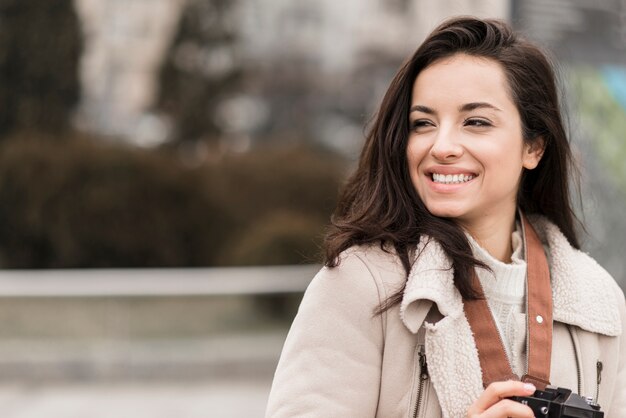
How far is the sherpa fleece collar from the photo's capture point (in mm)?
2018

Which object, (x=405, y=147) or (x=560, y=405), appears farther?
(x=405, y=147)

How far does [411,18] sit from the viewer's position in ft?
38.9

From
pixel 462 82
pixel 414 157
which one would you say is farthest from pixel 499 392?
pixel 462 82

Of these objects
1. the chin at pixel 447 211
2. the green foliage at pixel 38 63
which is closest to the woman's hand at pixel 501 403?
the chin at pixel 447 211

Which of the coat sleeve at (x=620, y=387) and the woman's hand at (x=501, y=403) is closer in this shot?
the woman's hand at (x=501, y=403)

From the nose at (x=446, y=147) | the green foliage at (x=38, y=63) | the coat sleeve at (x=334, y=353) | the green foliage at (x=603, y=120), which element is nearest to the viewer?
the coat sleeve at (x=334, y=353)

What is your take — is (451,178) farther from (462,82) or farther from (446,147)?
(462,82)

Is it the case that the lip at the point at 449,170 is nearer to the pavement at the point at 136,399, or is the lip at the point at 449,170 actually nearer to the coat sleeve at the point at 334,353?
the coat sleeve at the point at 334,353

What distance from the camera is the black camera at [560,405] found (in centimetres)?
191

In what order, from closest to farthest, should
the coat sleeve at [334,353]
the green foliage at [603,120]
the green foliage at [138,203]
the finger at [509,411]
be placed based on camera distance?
the finger at [509,411]
the coat sleeve at [334,353]
the green foliage at [603,120]
the green foliage at [138,203]

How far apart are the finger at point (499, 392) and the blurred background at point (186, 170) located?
Answer: 451cm

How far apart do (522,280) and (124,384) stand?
19.7ft

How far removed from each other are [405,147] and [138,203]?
8.01 m

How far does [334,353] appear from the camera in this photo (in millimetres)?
2025
